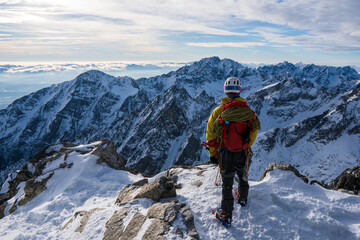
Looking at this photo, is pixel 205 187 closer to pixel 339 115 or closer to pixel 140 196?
pixel 140 196

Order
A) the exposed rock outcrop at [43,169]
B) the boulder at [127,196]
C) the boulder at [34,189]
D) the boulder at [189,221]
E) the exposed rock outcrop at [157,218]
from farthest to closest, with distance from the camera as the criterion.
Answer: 1. the exposed rock outcrop at [43,169]
2. the boulder at [34,189]
3. the boulder at [127,196]
4. the exposed rock outcrop at [157,218]
5. the boulder at [189,221]

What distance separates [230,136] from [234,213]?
3204 mm

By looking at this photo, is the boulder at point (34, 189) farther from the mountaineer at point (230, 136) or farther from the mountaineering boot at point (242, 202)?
the mountaineering boot at point (242, 202)

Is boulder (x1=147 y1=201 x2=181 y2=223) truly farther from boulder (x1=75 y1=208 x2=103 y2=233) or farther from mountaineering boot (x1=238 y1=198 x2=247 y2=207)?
boulder (x1=75 y1=208 x2=103 y2=233)

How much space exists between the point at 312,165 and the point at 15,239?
180757mm

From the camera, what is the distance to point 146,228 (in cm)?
753

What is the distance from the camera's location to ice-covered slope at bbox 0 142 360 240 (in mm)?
6914

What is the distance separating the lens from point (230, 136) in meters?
7.02

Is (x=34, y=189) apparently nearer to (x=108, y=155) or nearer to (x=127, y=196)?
(x=108, y=155)

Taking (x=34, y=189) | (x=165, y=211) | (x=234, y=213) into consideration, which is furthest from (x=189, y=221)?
(x=34, y=189)

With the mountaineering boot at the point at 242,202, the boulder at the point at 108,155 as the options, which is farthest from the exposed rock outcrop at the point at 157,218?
the boulder at the point at 108,155

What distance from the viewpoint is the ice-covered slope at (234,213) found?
22.7 feet

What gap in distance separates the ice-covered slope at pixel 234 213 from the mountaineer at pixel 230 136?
36.1 inches

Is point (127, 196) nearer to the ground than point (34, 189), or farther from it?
farther from it
